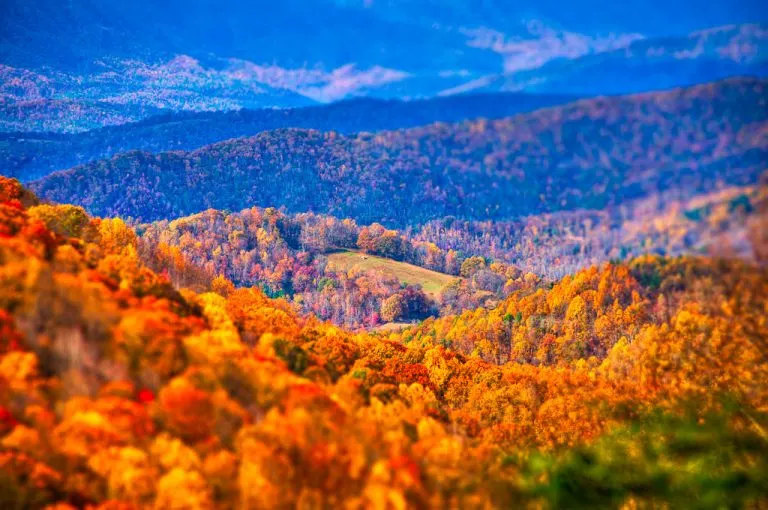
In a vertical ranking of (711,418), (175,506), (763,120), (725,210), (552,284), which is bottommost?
(552,284)

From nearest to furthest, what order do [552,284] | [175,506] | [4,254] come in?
[175,506] → [4,254] → [552,284]

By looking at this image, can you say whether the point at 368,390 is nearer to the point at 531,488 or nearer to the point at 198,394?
the point at 198,394

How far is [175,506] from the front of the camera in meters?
21.5

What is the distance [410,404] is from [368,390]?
440 centimetres

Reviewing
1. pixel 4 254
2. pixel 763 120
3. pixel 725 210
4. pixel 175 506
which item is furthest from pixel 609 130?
pixel 175 506

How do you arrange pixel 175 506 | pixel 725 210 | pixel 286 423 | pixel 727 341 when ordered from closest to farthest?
1. pixel 175 506
2. pixel 286 423
3. pixel 725 210
4. pixel 727 341

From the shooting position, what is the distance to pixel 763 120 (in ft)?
140

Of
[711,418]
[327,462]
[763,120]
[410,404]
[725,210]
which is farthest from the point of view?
[410,404]

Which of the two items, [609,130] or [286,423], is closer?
[286,423]

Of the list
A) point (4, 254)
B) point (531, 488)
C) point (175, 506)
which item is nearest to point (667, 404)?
point (531, 488)

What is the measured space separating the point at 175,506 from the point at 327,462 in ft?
15.0

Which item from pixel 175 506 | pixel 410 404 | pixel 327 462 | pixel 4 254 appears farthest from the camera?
pixel 410 404

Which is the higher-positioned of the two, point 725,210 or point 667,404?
point 725,210

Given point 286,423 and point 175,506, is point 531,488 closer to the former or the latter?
point 286,423
